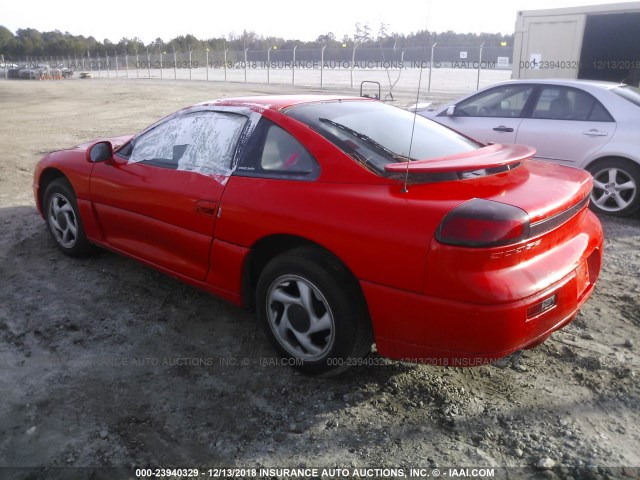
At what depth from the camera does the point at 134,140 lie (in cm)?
402

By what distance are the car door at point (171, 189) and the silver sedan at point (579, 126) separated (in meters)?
3.66

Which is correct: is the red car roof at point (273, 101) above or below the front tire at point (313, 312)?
above

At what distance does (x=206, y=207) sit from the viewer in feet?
10.5

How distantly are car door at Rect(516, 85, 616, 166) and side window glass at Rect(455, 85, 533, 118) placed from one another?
0.19 metres

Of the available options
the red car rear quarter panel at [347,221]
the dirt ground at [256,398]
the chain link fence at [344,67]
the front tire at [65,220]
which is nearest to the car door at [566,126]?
the dirt ground at [256,398]

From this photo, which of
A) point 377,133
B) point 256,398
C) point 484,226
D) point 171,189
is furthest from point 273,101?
point 256,398

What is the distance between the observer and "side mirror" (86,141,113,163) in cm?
400

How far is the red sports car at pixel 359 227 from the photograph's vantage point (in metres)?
2.32

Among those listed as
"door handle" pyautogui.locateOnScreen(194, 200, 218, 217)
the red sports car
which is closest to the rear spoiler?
the red sports car

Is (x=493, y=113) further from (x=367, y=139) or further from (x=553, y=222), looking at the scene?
(x=553, y=222)

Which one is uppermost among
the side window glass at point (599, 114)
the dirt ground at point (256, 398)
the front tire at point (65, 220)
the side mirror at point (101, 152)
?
the side window glass at point (599, 114)

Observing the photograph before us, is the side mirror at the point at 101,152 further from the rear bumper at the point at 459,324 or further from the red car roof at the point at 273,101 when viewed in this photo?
the rear bumper at the point at 459,324

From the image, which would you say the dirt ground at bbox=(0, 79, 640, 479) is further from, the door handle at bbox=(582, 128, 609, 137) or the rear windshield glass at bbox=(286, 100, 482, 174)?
the door handle at bbox=(582, 128, 609, 137)

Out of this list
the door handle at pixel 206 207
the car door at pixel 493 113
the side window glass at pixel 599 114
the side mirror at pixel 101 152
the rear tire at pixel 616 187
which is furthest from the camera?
the car door at pixel 493 113
